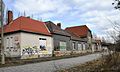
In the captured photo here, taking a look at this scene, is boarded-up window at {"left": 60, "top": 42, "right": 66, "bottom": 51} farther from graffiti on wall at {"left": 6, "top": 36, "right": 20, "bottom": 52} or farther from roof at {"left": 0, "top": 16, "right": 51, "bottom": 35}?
graffiti on wall at {"left": 6, "top": 36, "right": 20, "bottom": 52}

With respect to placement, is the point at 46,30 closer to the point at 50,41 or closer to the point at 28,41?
the point at 50,41

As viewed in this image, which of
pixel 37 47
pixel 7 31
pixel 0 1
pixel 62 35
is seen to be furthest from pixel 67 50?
pixel 0 1

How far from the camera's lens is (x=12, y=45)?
39.1 meters

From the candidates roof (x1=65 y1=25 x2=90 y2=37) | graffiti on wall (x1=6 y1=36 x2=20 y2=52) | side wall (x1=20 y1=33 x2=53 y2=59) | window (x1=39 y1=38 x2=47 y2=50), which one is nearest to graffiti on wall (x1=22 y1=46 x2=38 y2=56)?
side wall (x1=20 y1=33 x2=53 y2=59)

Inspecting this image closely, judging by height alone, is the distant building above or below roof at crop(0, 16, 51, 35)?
below

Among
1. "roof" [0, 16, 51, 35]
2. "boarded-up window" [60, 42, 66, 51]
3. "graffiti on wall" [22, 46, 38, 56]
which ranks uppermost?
"roof" [0, 16, 51, 35]

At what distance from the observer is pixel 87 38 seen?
72.8m

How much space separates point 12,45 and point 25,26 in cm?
435

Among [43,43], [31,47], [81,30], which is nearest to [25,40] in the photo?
[31,47]

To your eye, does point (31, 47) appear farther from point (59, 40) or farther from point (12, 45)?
point (59, 40)

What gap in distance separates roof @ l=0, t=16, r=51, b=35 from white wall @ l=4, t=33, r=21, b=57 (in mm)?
1182

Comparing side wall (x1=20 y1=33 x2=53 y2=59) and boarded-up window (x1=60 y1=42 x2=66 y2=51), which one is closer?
side wall (x1=20 y1=33 x2=53 y2=59)

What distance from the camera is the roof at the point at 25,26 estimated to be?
4010 cm

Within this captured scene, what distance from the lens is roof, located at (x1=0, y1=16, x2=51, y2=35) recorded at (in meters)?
40.1
